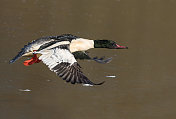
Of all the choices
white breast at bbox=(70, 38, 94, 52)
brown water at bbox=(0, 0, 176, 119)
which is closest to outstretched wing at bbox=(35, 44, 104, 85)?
white breast at bbox=(70, 38, 94, 52)

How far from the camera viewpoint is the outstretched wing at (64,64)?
4754mm

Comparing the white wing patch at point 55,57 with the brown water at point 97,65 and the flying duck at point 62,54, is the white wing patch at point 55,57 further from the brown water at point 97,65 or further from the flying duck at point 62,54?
the brown water at point 97,65

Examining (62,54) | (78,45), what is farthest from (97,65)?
(62,54)

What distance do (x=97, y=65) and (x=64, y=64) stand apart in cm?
253

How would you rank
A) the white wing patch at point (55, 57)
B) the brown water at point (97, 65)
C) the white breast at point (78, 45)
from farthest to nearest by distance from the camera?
the white breast at point (78, 45) < the brown water at point (97, 65) < the white wing patch at point (55, 57)

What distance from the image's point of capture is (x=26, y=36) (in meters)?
8.59

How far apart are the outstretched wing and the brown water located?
2.20 ft

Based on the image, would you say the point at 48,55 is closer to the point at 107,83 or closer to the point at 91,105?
the point at 91,105

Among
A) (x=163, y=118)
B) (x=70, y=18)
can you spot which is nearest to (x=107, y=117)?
(x=163, y=118)

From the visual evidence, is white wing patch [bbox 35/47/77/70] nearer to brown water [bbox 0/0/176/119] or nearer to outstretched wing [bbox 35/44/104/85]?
outstretched wing [bbox 35/44/104/85]

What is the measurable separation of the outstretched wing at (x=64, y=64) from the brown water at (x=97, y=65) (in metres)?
0.67

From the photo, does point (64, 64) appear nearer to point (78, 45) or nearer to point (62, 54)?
point (62, 54)

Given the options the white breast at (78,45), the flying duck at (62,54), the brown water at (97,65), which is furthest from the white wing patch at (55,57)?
the brown water at (97,65)

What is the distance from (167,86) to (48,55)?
2297 millimetres
